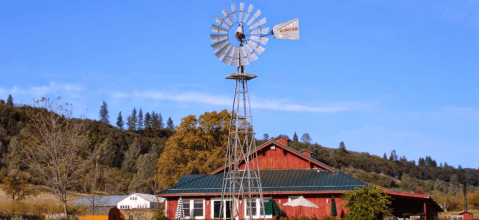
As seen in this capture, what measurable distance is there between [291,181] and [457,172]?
14680cm

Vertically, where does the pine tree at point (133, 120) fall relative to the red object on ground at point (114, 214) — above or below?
above

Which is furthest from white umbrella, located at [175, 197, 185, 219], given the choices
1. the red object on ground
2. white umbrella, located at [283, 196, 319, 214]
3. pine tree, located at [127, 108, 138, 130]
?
pine tree, located at [127, 108, 138, 130]

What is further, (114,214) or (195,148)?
(195,148)

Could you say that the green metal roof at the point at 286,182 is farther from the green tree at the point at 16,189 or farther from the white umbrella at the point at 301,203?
the green tree at the point at 16,189

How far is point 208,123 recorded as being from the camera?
5666cm

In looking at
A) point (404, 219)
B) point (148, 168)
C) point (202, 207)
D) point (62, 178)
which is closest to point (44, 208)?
point (62, 178)

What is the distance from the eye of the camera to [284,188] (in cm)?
3500

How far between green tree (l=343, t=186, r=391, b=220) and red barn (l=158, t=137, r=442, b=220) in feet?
11.1

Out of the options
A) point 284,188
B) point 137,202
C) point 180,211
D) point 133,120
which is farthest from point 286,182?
point 133,120

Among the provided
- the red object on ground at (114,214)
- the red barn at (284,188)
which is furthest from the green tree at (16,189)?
the red object on ground at (114,214)

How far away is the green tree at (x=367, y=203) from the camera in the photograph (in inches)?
1145

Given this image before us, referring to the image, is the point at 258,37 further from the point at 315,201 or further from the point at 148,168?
the point at 148,168

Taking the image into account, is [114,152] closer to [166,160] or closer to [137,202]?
[137,202]

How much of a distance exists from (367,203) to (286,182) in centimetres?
790
